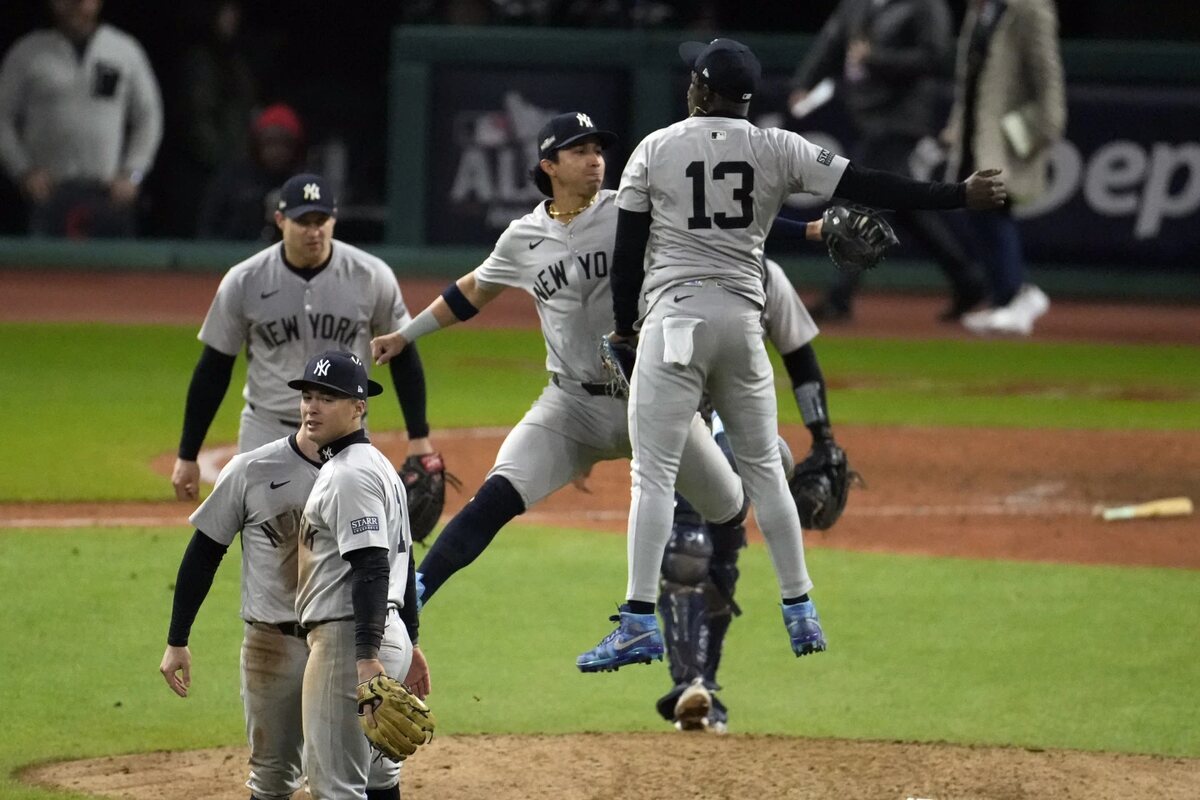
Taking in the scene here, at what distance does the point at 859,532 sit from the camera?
10.9m

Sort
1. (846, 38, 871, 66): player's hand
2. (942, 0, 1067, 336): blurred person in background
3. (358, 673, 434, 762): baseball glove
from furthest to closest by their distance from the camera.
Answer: (846, 38, 871, 66): player's hand, (942, 0, 1067, 336): blurred person in background, (358, 673, 434, 762): baseball glove

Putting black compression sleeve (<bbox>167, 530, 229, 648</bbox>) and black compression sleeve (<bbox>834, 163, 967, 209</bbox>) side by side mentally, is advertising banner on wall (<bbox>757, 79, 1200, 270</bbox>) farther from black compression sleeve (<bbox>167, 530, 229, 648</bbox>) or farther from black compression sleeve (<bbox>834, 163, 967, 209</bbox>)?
black compression sleeve (<bbox>167, 530, 229, 648</bbox>)

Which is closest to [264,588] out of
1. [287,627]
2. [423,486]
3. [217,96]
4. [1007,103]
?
[287,627]

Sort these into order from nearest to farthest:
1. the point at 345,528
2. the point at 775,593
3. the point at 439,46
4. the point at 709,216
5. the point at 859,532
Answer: the point at 345,528 → the point at 709,216 → the point at 775,593 → the point at 859,532 → the point at 439,46

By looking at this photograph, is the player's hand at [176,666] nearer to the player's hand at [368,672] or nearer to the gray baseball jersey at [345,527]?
the gray baseball jersey at [345,527]

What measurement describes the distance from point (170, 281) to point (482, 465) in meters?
8.51

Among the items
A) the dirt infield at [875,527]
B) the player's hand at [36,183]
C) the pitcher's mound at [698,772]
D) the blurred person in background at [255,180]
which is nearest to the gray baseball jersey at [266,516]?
the pitcher's mound at [698,772]

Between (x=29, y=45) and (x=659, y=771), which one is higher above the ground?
(x=29, y=45)

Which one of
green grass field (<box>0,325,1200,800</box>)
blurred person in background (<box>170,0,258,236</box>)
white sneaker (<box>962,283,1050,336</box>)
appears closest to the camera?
green grass field (<box>0,325,1200,800</box>)

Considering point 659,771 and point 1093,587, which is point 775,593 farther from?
point 659,771

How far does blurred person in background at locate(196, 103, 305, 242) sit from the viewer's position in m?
17.1

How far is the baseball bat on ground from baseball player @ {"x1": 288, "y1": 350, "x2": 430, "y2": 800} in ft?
20.6

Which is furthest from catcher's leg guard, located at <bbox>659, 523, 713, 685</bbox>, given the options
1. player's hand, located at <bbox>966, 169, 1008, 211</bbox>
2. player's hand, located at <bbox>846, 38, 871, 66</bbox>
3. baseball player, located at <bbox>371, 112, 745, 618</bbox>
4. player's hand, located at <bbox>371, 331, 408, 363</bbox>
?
player's hand, located at <bbox>846, 38, 871, 66</bbox>

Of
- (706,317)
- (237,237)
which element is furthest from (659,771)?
(237,237)
